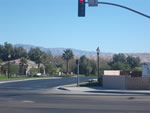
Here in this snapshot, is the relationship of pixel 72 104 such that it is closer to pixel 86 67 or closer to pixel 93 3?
pixel 93 3

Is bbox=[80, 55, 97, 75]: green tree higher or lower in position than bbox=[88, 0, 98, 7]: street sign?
lower

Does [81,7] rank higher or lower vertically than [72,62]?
higher

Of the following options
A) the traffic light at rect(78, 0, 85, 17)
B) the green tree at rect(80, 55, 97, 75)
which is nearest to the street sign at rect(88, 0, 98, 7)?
the traffic light at rect(78, 0, 85, 17)

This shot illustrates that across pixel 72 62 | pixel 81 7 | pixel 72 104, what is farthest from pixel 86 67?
pixel 72 104

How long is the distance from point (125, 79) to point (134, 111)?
17.1 meters

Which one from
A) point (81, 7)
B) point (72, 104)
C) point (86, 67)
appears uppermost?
point (81, 7)

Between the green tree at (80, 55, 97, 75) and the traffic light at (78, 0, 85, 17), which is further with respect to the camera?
the green tree at (80, 55, 97, 75)

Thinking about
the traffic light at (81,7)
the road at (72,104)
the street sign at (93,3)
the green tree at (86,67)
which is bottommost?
the road at (72,104)

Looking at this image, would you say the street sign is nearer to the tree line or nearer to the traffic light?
the traffic light

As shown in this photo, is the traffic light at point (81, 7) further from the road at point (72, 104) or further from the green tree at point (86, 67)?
the green tree at point (86, 67)

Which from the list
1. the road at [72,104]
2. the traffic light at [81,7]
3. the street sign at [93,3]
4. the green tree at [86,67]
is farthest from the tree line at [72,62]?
the traffic light at [81,7]

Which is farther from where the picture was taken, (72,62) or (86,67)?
(72,62)

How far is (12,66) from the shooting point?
84125 millimetres

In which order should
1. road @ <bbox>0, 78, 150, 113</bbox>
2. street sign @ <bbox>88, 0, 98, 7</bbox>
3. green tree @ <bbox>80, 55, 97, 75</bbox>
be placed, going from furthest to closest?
green tree @ <bbox>80, 55, 97, 75</bbox> → street sign @ <bbox>88, 0, 98, 7</bbox> → road @ <bbox>0, 78, 150, 113</bbox>
